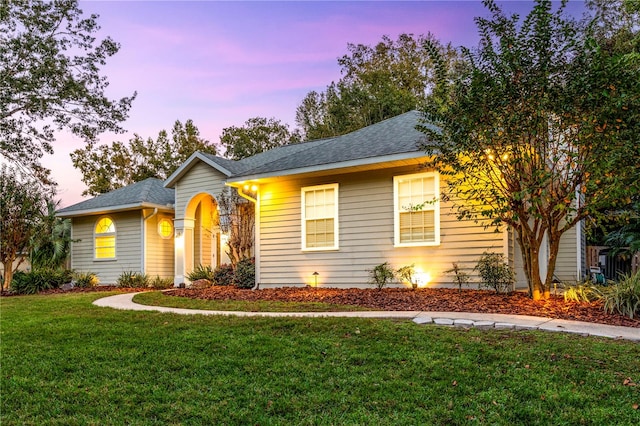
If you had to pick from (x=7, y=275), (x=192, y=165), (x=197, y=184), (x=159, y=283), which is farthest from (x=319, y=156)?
(x=7, y=275)

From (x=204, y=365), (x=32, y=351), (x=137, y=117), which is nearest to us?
(x=204, y=365)

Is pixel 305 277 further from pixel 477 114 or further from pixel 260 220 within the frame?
→ pixel 477 114

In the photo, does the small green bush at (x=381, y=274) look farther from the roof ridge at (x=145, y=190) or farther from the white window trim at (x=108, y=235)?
the white window trim at (x=108, y=235)

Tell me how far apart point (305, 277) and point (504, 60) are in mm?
6276

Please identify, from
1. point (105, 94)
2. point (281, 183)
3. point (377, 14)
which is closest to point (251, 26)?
point (377, 14)

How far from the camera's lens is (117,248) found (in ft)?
51.4

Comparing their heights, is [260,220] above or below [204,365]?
above

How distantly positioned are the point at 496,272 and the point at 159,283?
10.4 m

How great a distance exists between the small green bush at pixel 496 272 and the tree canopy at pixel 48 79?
529 inches

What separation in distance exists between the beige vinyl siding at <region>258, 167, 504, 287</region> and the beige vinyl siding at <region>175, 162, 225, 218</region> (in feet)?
8.47

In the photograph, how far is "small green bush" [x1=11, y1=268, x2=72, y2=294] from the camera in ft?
44.7

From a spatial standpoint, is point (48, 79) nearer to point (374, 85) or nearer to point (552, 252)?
point (552, 252)

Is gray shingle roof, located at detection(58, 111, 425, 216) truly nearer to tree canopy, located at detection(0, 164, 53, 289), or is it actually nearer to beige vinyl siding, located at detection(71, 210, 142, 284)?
beige vinyl siding, located at detection(71, 210, 142, 284)

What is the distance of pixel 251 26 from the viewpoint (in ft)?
39.4
